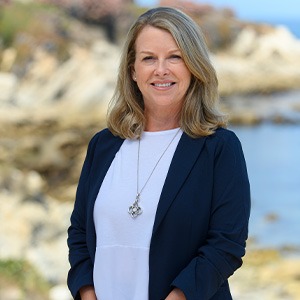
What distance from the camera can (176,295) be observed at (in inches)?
84.0

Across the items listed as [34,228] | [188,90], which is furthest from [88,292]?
[34,228]

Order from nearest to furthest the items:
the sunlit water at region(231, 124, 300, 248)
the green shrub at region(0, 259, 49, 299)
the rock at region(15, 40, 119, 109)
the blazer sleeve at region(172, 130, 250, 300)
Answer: the blazer sleeve at region(172, 130, 250, 300) → the green shrub at region(0, 259, 49, 299) → the sunlit water at region(231, 124, 300, 248) → the rock at region(15, 40, 119, 109)

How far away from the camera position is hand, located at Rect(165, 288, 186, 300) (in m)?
2.13

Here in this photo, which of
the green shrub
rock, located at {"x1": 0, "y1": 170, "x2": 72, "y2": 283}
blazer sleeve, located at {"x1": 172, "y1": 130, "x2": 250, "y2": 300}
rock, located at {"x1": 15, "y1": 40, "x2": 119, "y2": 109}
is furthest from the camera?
rock, located at {"x1": 15, "y1": 40, "x2": 119, "y2": 109}

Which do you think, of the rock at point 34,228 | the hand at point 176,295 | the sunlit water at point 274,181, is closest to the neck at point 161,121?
the hand at point 176,295

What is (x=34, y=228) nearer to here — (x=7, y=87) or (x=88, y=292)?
(x=88, y=292)

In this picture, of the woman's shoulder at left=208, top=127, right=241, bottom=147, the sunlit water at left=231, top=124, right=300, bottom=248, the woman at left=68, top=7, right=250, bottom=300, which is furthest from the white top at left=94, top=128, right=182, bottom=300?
the sunlit water at left=231, top=124, right=300, bottom=248

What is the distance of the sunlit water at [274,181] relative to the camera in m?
10.2

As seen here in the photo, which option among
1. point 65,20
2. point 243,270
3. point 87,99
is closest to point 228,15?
point 65,20

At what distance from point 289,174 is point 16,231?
23.7 ft

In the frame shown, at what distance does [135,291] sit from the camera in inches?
86.4

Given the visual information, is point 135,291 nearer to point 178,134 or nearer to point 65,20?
point 178,134

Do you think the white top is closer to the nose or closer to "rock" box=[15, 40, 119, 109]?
the nose

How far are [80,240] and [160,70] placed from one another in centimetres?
56
